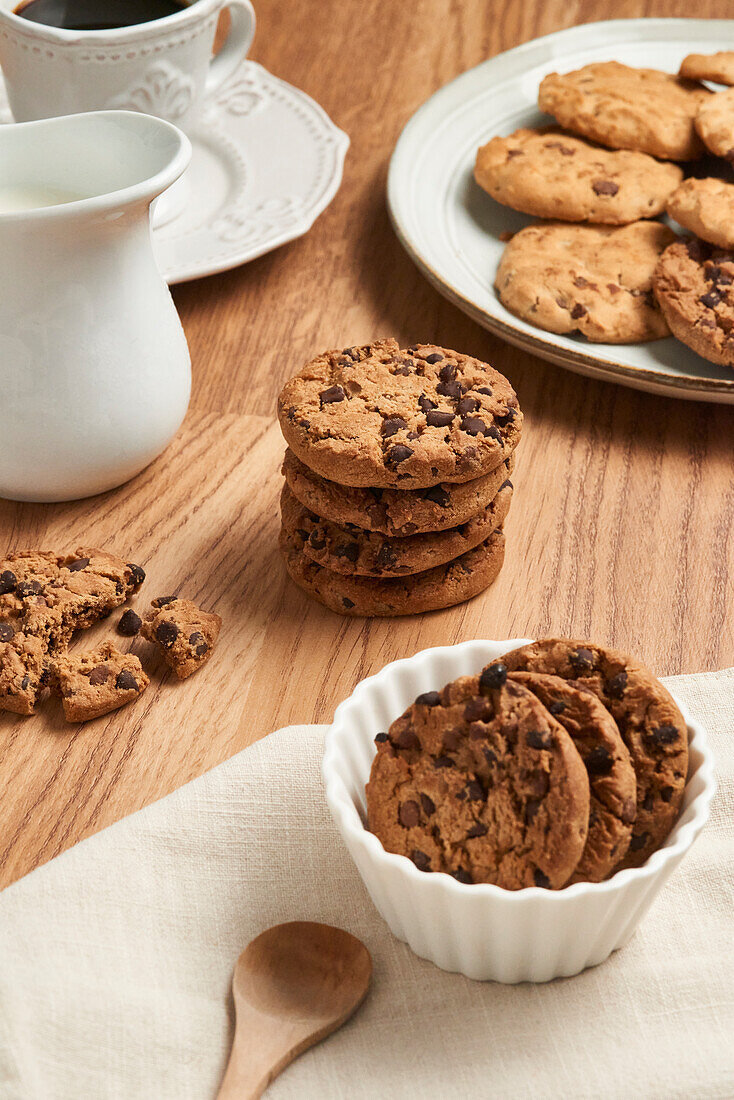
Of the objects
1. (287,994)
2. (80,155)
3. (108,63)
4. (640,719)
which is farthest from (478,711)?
(108,63)

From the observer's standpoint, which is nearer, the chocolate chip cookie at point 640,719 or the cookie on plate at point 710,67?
the chocolate chip cookie at point 640,719

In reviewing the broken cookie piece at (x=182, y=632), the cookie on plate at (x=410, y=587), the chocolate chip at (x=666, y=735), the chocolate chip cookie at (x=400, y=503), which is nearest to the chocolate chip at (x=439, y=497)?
the chocolate chip cookie at (x=400, y=503)

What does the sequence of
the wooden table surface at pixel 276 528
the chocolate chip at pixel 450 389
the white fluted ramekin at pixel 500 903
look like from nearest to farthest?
the white fluted ramekin at pixel 500 903 < the wooden table surface at pixel 276 528 < the chocolate chip at pixel 450 389

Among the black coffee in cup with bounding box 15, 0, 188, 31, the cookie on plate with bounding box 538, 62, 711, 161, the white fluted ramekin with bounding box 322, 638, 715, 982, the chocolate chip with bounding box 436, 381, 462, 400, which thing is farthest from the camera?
the cookie on plate with bounding box 538, 62, 711, 161

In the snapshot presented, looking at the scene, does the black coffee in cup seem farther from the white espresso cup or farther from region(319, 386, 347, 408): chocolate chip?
region(319, 386, 347, 408): chocolate chip

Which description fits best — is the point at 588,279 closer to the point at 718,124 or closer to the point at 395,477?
the point at 718,124

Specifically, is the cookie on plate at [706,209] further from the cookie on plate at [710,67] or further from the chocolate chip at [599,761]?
the chocolate chip at [599,761]

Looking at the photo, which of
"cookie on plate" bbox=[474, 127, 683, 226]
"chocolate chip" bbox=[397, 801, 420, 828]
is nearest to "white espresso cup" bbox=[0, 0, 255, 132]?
"cookie on plate" bbox=[474, 127, 683, 226]
